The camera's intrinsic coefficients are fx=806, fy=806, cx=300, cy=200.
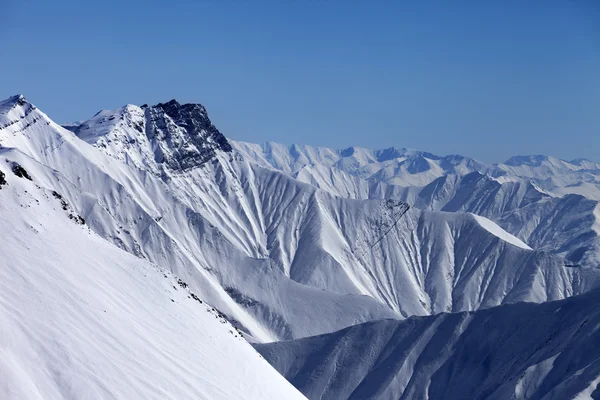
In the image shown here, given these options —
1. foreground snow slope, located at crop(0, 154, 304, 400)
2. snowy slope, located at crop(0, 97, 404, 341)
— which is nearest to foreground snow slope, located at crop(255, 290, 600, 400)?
snowy slope, located at crop(0, 97, 404, 341)

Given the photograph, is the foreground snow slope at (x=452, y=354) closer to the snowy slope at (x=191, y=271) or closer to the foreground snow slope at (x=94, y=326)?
the snowy slope at (x=191, y=271)

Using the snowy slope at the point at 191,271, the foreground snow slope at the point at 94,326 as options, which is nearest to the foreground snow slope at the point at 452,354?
the snowy slope at the point at 191,271

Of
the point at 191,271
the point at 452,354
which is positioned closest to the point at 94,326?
the point at 452,354

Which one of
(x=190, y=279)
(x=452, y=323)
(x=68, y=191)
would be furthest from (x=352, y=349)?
(x=68, y=191)

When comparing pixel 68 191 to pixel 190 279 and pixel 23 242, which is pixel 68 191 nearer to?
pixel 190 279

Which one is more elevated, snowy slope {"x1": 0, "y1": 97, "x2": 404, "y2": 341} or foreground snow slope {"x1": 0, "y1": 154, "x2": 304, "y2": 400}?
foreground snow slope {"x1": 0, "y1": 154, "x2": 304, "y2": 400}

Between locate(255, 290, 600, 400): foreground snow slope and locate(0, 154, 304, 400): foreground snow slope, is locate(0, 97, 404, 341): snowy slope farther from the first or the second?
locate(0, 154, 304, 400): foreground snow slope
